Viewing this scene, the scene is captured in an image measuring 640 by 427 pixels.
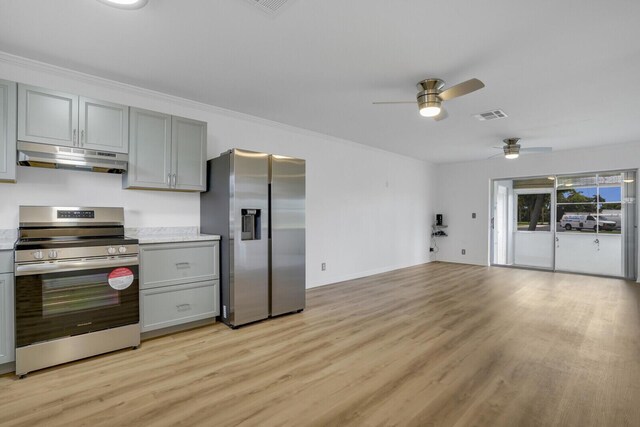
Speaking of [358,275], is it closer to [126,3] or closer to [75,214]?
[75,214]

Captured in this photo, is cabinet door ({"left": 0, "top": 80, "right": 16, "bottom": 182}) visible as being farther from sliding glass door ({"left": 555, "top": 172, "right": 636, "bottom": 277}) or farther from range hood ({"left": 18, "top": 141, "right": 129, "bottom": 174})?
sliding glass door ({"left": 555, "top": 172, "right": 636, "bottom": 277})

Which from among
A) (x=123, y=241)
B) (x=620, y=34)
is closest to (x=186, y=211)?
(x=123, y=241)

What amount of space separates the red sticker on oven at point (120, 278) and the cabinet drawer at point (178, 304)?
0.69 feet

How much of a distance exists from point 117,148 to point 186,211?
3.48 ft

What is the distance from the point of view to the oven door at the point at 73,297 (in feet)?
7.94

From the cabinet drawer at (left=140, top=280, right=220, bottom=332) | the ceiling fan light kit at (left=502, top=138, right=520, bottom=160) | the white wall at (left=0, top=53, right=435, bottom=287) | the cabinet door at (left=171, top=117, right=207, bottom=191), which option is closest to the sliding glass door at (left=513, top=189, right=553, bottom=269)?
the white wall at (left=0, top=53, right=435, bottom=287)

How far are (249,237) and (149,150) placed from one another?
4.57ft

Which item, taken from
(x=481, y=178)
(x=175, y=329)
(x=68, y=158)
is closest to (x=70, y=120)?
(x=68, y=158)

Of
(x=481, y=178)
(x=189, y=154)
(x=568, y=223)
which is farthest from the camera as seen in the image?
(x=481, y=178)

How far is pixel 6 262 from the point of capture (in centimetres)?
240

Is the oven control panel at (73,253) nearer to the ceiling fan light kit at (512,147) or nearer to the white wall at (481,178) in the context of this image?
the ceiling fan light kit at (512,147)

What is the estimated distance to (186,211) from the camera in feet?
12.7

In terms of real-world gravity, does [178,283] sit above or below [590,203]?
below

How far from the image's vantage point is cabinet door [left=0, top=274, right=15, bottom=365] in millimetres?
2369
